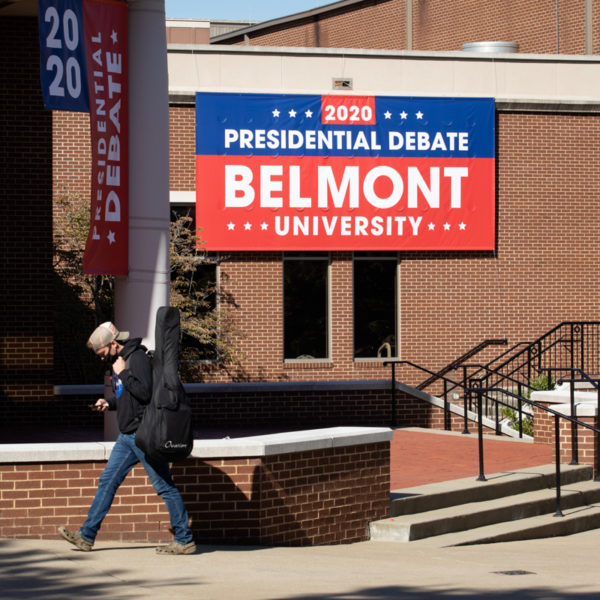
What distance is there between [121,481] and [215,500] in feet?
3.43

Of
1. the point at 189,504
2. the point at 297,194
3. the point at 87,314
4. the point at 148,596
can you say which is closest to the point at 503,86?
the point at 297,194

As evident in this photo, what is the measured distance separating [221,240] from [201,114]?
103 inches

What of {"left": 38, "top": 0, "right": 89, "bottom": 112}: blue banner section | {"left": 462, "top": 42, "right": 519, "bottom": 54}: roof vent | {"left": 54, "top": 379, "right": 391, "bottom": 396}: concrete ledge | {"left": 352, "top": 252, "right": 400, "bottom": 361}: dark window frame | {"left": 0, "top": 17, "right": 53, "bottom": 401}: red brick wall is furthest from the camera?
{"left": 462, "top": 42, "right": 519, "bottom": 54}: roof vent

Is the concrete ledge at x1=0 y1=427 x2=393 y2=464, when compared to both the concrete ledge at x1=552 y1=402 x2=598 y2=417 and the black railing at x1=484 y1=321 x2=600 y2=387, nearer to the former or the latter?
the concrete ledge at x1=552 y1=402 x2=598 y2=417

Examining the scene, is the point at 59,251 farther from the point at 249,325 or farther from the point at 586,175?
the point at 586,175

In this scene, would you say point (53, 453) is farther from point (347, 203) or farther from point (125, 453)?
point (347, 203)

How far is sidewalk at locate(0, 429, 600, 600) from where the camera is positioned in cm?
766

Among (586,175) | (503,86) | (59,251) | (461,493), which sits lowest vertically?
(461,493)

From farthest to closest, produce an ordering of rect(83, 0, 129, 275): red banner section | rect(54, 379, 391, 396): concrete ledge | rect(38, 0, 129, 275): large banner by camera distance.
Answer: rect(54, 379, 391, 396): concrete ledge < rect(83, 0, 129, 275): red banner section < rect(38, 0, 129, 275): large banner

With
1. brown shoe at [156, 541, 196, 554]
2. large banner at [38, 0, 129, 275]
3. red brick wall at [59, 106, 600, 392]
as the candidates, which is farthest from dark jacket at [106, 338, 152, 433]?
red brick wall at [59, 106, 600, 392]

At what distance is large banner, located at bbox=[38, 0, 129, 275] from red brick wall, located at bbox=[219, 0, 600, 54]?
71.0 ft

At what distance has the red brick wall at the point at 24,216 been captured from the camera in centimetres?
1648

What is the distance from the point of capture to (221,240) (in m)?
23.4

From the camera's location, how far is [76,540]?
28.7 ft
